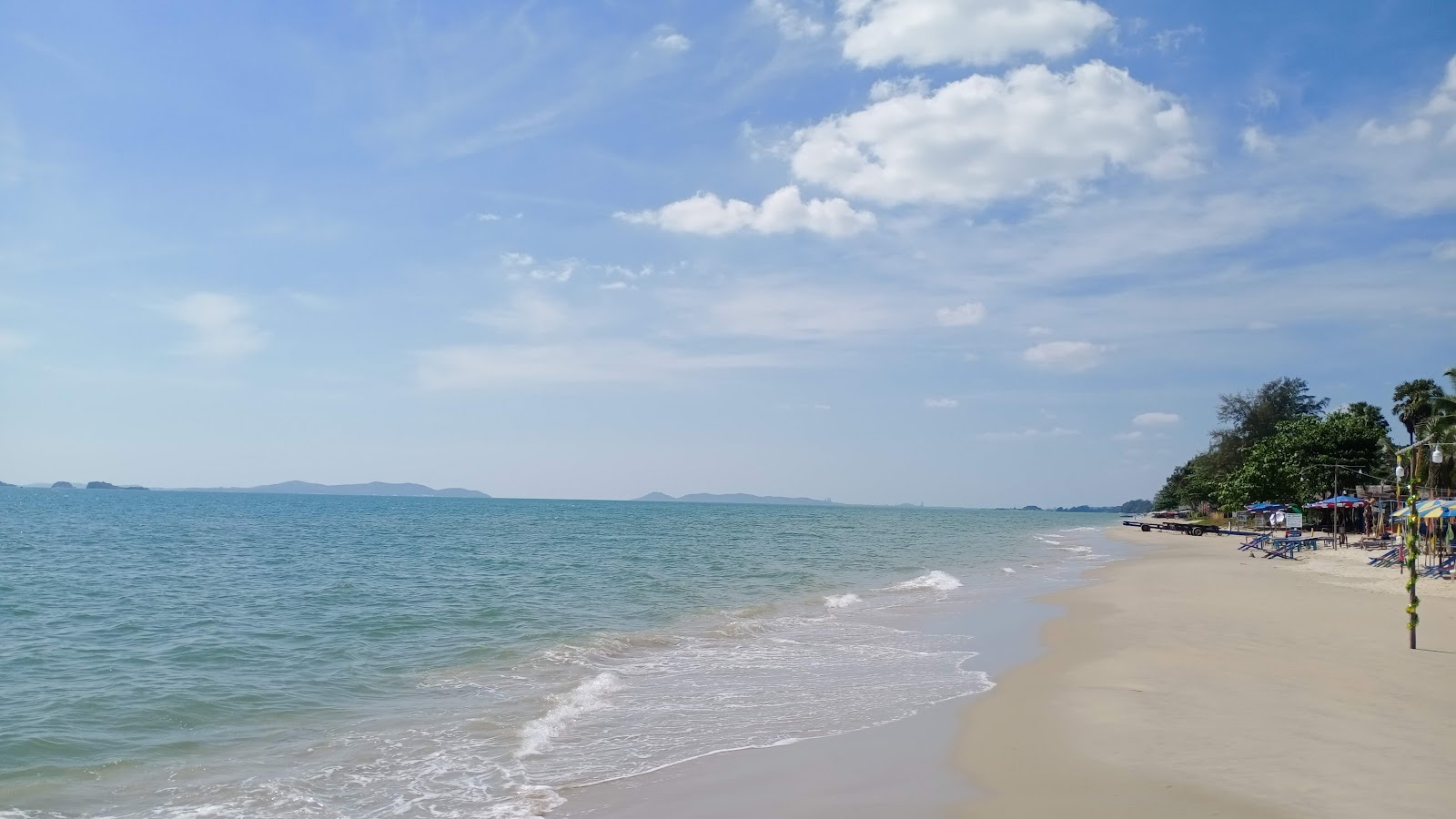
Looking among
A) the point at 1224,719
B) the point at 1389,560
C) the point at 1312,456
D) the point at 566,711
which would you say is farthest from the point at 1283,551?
the point at 566,711

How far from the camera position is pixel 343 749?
9.01 metres

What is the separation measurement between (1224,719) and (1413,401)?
211ft

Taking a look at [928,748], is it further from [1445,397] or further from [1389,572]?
[1445,397]

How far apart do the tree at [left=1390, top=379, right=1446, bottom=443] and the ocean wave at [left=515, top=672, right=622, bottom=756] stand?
6111cm

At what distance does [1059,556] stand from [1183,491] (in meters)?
74.0

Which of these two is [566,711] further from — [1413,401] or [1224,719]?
[1413,401]

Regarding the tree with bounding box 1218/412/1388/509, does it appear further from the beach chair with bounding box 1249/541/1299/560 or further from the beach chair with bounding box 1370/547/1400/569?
the beach chair with bounding box 1370/547/1400/569

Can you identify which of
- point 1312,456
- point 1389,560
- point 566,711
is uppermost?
point 1312,456

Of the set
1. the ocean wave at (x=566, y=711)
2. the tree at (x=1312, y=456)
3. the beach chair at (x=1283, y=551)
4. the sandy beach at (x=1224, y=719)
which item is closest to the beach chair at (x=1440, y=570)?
the sandy beach at (x=1224, y=719)

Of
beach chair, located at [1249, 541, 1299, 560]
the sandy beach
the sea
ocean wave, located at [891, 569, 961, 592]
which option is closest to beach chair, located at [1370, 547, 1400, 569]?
beach chair, located at [1249, 541, 1299, 560]

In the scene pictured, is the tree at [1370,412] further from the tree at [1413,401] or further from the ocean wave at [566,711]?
the ocean wave at [566,711]

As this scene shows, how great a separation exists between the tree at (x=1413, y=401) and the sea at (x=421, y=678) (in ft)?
152

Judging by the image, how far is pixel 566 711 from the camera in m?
10.6

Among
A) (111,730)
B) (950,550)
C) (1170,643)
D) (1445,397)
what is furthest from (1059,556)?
(111,730)
